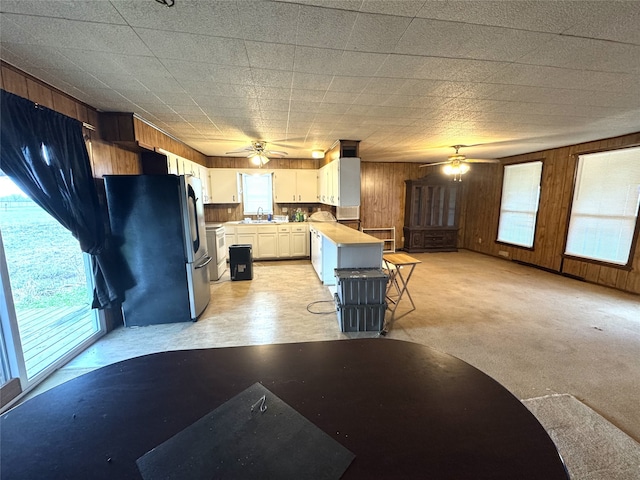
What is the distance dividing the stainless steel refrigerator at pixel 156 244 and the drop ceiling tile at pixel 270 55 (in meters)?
1.65

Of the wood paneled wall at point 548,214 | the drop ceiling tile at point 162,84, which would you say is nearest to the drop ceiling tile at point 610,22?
the drop ceiling tile at point 162,84

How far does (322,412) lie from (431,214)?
700 centimetres

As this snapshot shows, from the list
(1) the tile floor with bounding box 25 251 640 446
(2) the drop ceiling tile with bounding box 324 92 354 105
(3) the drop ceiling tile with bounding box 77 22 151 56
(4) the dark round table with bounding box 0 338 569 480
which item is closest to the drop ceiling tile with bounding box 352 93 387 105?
(2) the drop ceiling tile with bounding box 324 92 354 105

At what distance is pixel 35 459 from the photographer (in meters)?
0.70

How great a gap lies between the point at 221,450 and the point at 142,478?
183mm

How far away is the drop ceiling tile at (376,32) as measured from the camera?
4.77 feet

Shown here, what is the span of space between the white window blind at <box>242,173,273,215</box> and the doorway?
3.92 m

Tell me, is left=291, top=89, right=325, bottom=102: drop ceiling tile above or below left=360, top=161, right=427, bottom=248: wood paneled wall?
above

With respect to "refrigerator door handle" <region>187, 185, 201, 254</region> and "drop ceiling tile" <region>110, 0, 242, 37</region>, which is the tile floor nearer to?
"refrigerator door handle" <region>187, 185, 201, 254</region>

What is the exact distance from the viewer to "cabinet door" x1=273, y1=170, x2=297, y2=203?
20.8 ft

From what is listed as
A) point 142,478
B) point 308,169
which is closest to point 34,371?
point 142,478

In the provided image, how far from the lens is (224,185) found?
6.19 meters

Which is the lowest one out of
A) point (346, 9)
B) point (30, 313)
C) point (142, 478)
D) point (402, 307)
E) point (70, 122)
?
point (402, 307)

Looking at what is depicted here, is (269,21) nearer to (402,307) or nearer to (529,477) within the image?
(529,477)
